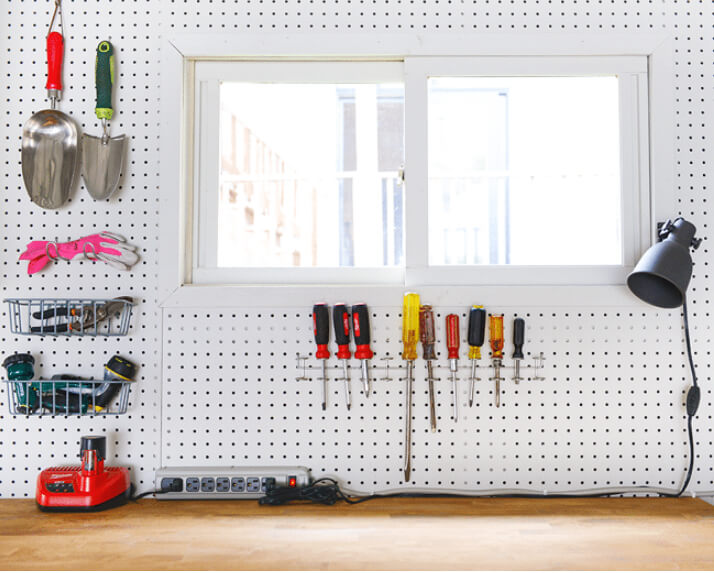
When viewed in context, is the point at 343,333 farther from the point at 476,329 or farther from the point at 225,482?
the point at 225,482

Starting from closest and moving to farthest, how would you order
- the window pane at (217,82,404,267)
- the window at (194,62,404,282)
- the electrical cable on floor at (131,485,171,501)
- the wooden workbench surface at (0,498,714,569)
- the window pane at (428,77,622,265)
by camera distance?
the wooden workbench surface at (0,498,714,569) → the electrical cable on floor at (131,485,171,501) → the window at (194,62,404,282) → the window pane at (217,82,404,267) → the window pane at (428,77,622,265)

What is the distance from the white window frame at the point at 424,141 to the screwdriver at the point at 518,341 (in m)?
0.06

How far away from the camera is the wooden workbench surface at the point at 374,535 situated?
1130 mm

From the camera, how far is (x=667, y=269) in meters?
1.45

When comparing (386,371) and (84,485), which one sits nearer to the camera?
(84,485)

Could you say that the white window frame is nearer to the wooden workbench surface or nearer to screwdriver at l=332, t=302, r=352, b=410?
screwdriver at l=332, t=302, r=352, b=410

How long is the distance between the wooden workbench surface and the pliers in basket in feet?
1.37

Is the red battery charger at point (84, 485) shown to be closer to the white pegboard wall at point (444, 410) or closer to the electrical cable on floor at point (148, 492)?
the electrical cable on floor at point (148, 492)

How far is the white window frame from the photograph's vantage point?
1597 millimetres

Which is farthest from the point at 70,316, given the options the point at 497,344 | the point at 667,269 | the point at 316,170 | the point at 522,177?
the point at 316,170

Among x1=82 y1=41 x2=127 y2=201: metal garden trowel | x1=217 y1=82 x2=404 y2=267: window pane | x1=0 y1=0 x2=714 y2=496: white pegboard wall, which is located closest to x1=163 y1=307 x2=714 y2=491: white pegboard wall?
x1=0 y1=0 x2=714 y2=496: white pegboard wall

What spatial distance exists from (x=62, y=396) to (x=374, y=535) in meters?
0.82

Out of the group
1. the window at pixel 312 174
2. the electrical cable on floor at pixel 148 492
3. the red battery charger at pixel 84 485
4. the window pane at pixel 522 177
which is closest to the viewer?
the red battery charger at pixel 84 485

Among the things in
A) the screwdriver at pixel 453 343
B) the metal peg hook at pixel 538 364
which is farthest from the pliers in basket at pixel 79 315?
the metal peg hook at pixel 538 364
